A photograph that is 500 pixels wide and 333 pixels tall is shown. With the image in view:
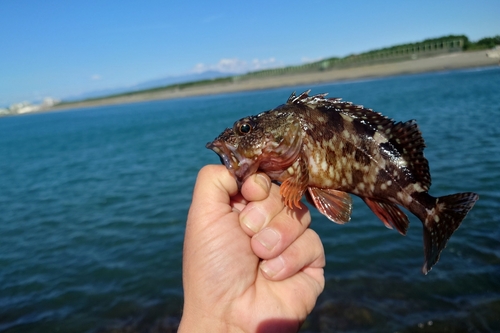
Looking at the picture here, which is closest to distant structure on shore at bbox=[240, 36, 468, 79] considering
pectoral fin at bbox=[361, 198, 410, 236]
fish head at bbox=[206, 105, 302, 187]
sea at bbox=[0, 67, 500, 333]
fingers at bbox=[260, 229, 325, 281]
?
sea at bbox=[0, 67, 500, 333]

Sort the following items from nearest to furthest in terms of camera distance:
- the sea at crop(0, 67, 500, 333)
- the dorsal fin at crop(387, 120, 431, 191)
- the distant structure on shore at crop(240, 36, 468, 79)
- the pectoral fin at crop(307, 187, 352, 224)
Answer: the dorsal fin at crop(387, 120, 431, 191) < the pectoral fin at crop(307, 187, 352, 224) < the sea at crop(0, 67, 500, 333) < the distant structure on shore at crop(240, 36, 468, 79)

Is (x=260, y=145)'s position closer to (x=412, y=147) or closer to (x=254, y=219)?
(x=254, y=219)


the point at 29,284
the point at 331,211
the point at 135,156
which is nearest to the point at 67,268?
the point at 29,284

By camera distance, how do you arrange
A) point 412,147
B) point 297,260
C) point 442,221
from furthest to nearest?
point 297,260 → point 412,147 → point 442,221

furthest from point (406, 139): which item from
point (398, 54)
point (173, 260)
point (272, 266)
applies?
point (398, 54)

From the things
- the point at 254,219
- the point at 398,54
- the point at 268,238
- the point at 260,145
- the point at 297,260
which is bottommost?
the point at 297,260

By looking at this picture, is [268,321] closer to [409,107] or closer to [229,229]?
[229,229]

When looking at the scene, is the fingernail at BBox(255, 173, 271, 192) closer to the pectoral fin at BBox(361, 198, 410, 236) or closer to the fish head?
the fish head
